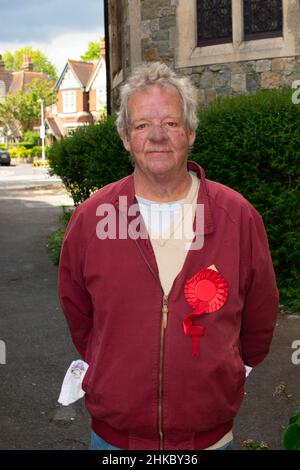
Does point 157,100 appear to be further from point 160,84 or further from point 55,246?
point 55,246

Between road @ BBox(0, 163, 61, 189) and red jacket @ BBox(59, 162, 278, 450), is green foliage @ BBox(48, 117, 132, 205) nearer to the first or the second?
red jacket @ BBox(59, 162, 278, 450)

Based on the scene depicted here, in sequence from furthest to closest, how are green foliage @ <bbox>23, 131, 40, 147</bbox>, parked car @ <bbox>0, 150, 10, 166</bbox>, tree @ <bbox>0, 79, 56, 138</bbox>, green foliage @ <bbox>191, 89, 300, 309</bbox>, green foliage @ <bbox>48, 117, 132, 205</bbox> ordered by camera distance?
tree @ <bbox>0, 79, 56, 138</bbox>
green foliage @ <bbox>23, 131, 40, 147</bbox>
parked car @ <bbox>0, 150, 10, 166</bbox>
green foliage @ <bbox>48, 117, 132, 205</bbox>
green foliage @ <bbox>191, 89, 300, 309</bbox>

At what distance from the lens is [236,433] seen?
4.30 m

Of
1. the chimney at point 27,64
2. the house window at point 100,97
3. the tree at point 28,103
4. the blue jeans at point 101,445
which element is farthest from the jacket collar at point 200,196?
the chimney at point 27,64

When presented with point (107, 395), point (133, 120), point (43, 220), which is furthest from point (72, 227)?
point (43, 220)

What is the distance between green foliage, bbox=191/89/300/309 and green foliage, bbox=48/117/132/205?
122 centimetres

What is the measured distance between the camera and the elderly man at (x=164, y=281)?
2215mm

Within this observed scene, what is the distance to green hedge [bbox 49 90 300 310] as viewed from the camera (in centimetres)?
691

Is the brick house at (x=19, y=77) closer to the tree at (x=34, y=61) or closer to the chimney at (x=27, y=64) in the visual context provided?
the chimney at (x=27, y=64)

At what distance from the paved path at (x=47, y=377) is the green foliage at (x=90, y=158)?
1526 mm

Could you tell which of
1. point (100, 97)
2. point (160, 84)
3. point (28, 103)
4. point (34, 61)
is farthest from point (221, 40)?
point (34, 61)

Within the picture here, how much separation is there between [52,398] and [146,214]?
2.98 metres

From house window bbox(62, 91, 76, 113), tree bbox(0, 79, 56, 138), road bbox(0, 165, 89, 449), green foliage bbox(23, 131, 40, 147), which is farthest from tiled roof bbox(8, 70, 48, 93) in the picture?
road bbox(0, 165, 89, 449)
